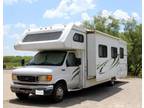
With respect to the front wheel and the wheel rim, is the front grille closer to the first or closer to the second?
the front wheel

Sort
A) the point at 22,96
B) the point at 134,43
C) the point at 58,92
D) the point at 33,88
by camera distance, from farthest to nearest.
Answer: the point at 134,43
the point at 22,96
the point at 58,92
the point at 33,88

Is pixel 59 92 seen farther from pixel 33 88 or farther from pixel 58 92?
pixel 33 88

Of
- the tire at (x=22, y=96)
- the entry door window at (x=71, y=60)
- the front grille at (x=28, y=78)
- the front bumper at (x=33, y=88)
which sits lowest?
the tire at (x=22, y=96)

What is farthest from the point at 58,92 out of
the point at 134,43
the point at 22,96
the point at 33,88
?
the point at 134,43

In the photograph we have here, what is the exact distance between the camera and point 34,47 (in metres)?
10.6

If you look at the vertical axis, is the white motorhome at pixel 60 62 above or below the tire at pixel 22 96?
above

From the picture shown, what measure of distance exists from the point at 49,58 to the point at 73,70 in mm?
1110

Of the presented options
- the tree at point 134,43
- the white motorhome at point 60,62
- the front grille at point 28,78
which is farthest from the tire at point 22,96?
the tree at point 134,43

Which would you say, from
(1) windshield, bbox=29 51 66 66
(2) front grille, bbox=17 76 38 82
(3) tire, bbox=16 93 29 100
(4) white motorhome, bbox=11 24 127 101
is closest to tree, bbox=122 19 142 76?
(4) white motorhome, bbox=11 24 127 101

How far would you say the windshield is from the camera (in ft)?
34.4

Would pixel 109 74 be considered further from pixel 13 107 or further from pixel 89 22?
pixel 89 22

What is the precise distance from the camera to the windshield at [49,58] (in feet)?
34.4

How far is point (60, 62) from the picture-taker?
10.4 metres

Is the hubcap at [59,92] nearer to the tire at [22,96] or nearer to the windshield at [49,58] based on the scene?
the windshield at [49,58]
